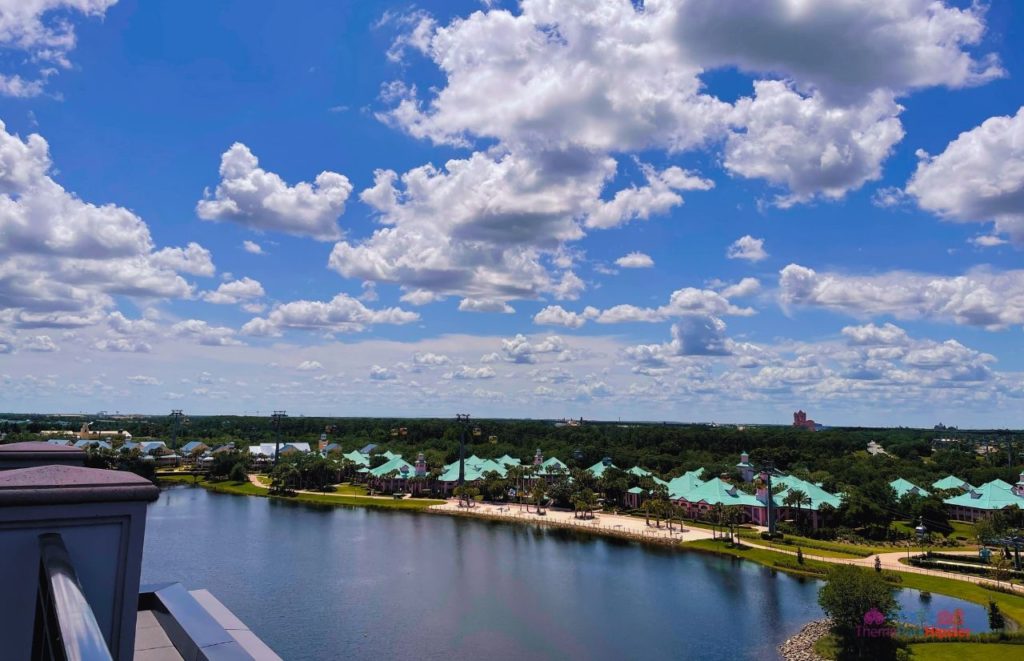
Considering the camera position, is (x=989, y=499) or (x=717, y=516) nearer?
(x=717, y=516)

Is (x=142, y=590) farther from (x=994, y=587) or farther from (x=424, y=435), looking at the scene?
(x=424, y=435)

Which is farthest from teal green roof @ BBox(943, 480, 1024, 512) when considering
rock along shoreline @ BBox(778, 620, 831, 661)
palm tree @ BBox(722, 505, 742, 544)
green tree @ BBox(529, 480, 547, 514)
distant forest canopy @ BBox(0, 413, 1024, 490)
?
green tree @ BBox(529, 480, 547, 514)

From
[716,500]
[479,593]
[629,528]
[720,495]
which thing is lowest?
[479,593]

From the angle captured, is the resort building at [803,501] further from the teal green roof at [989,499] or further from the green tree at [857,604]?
the green tree at [857,604]

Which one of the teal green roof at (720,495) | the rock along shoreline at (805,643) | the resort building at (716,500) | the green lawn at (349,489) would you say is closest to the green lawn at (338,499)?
the green lawn at (349,489)

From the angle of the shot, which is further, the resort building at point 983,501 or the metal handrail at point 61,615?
the resort building at point 983,501

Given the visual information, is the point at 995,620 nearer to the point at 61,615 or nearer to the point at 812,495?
the point at 812,495

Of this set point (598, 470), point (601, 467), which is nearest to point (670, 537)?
point (598, 470)
